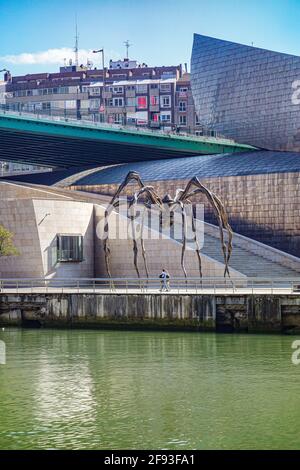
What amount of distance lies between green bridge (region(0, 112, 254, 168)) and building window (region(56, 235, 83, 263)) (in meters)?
17.5

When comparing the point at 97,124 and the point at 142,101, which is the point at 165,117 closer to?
the point at 142,101

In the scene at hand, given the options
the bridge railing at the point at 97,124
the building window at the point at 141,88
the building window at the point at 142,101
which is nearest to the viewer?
the bridge railing at the point at 97,124

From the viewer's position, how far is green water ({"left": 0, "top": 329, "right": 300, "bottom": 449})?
76.3 ft

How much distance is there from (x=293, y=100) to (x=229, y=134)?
823 centimetres

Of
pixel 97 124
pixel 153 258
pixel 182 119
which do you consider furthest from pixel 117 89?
pixel 153 258

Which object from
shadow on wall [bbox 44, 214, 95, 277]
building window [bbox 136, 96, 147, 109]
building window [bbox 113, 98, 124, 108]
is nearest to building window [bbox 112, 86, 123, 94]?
building window [bbox 113, 98, 124, 108]

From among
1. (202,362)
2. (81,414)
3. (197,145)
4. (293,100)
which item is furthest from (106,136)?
(81,414)

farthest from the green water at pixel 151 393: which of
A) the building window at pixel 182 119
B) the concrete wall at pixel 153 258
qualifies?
the building window at pixel 182 119

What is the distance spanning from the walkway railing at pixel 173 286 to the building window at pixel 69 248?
1.94 meters

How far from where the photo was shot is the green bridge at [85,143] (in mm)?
75169

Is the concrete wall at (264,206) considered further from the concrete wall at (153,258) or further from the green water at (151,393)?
the green water at (151,393)

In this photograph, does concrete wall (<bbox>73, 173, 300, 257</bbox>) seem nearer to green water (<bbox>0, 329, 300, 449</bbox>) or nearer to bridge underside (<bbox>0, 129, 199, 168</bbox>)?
bridge underside (<bbox>0, 129, 199, 168</bbox>)

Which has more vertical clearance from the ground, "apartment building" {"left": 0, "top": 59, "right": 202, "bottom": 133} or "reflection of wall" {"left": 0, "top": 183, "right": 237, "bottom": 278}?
"apartment building" {"left": 0, "top": 59, "right": 202, "bottom": 133}

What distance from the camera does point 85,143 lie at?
81.1 m
